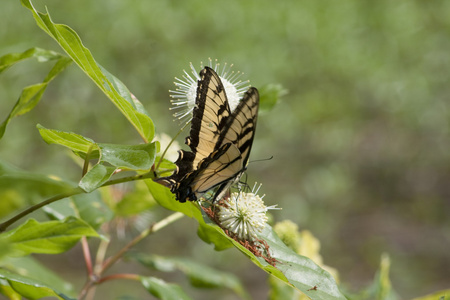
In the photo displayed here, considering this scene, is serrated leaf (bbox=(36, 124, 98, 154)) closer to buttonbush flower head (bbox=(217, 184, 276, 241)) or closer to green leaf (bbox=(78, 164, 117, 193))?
green leaf (bbox=(78, 164, 117, 193))

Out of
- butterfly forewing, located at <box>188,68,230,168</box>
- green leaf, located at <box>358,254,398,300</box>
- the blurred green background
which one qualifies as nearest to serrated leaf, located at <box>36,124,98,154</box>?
butterfly forewing, located at <box>188,68,230,168</box>

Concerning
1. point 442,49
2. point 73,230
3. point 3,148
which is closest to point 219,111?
point 73,230

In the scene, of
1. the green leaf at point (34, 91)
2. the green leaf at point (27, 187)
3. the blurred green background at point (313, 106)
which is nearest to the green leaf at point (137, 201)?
the green leaf at point (34, 91)

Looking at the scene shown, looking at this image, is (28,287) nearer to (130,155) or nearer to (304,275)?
(130,155)

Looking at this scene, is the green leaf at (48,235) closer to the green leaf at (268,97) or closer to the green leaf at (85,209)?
the green leaf at (85,209)

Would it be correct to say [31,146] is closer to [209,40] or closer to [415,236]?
[209,40]

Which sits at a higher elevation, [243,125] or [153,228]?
[243,125]

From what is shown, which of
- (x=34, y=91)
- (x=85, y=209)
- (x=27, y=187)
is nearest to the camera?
(x=27, y=187)

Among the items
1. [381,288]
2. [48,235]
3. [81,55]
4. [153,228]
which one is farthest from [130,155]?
[381,288]
